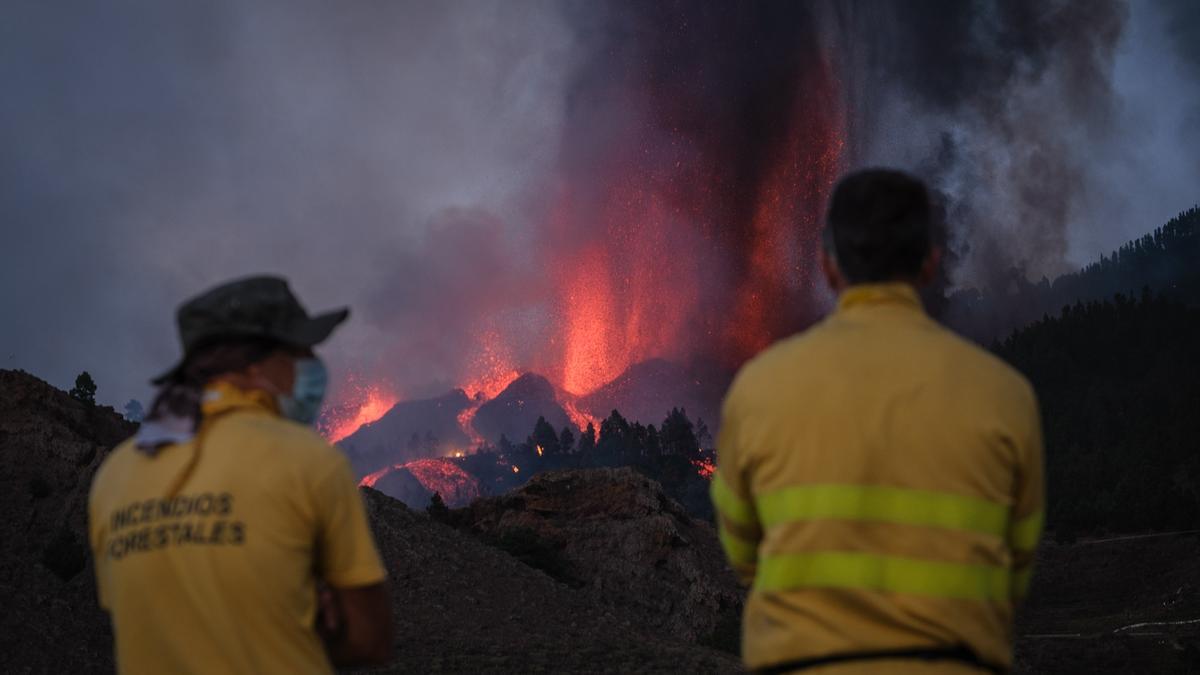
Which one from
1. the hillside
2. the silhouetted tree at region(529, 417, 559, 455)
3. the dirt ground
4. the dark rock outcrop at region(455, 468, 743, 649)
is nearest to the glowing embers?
the silhouetted tree at region(529, 417, 559, 455)

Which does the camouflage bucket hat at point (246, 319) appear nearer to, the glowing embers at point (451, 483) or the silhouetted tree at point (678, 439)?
the silhouetted tree at point (678, 439)

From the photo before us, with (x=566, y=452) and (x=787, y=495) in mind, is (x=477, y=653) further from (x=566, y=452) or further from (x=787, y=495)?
(x=566, y=452)

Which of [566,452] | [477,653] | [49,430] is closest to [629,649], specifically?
[477,653]

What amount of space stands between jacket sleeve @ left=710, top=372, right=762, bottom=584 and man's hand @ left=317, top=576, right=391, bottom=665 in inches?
37.4

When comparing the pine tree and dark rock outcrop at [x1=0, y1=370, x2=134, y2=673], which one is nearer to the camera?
dark rock outcrop at [x1=0, y1=370, x2=134, y2=673]

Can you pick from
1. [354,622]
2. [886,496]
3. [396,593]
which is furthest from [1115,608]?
[354,622]

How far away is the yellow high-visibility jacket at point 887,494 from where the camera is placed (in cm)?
265

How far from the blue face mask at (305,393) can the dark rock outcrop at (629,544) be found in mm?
21966

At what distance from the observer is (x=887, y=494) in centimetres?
268

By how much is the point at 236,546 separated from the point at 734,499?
1319mm

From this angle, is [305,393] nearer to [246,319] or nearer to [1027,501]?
[246,319]

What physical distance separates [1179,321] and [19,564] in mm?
101665

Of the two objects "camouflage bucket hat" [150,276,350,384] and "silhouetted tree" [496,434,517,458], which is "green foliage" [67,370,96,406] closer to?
"camouflage bucket hat" [150,276,350,384]

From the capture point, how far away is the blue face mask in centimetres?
337
